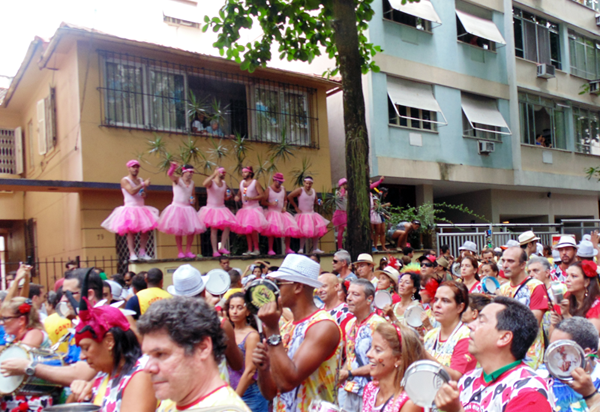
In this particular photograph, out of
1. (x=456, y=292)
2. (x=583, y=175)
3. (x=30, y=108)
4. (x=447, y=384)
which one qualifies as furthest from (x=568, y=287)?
(x=583, y=175)

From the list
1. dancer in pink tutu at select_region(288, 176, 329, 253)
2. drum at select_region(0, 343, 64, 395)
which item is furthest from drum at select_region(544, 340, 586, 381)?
dancer in pink tutu at select_region(288, 176, 329, 253)

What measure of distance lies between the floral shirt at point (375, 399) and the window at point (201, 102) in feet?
35.4

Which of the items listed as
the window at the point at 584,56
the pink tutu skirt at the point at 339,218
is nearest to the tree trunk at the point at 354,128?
the pink tutu skirt at the point at 339,218

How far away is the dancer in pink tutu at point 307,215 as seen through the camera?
1398 centimetres

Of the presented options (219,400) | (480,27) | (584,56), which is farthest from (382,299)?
(584,56)

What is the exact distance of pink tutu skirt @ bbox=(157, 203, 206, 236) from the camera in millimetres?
11812

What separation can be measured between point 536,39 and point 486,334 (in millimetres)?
22346

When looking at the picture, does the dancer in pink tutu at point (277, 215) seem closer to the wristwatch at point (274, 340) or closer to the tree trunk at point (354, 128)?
the tree trunk at point (354, 128)

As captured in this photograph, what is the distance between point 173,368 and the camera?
7.84 ft

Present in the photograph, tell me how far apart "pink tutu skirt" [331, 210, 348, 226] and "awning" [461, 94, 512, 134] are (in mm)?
6888

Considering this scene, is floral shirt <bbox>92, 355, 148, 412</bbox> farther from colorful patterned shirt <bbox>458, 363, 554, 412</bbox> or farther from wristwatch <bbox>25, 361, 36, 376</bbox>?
colorful patterned shirt <bbox>458, 363, 554, 412</bbox>

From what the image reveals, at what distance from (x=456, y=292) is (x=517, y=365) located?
1.67m

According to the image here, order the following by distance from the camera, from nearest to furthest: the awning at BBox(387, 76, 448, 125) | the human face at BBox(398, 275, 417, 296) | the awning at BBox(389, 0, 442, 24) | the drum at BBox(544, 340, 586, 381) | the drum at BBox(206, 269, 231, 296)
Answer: the drum at BBox(544, 340, 586, 381) < the drum at BBox(206, 269, 231, 296) < the human face at BBox(398, 275, 417, 296) < the awning at BBox(389, 0, 442, 24) < the awning at BBox(387, 76, 448, 125)

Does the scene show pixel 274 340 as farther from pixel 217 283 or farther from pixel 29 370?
pixel 217 283
